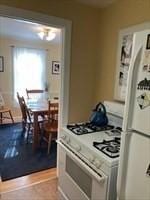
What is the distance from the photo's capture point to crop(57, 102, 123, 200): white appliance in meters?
1.38

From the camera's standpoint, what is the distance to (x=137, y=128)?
107 cm

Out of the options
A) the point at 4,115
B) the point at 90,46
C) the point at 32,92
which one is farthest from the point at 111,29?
the point at 4,115

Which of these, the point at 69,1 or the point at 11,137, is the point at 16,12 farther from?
the point at 11,137

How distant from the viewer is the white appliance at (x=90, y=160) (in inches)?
54.2

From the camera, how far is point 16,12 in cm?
192

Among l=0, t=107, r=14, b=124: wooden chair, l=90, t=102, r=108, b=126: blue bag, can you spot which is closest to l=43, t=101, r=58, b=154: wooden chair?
l=90, t=102, r=108, b=126: blue bag

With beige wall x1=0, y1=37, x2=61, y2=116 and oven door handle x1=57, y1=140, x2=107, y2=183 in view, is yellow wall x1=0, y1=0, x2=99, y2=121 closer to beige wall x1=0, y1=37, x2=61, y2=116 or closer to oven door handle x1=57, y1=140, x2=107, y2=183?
oven door handle x1=57, y1=140, x2=107, y2=183

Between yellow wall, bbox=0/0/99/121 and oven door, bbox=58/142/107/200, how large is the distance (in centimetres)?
72

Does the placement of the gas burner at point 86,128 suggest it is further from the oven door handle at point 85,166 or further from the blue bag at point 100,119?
the oven door handle at point 85,166

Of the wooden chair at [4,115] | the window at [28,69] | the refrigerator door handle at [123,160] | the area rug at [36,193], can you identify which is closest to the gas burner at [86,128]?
the refrigerator door handle at [123,160]

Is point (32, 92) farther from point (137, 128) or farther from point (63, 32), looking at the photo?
point (137, 128)

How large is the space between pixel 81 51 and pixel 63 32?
0.33m

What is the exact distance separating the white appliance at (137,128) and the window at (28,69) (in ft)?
14.9

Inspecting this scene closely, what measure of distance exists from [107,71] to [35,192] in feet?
5.81
